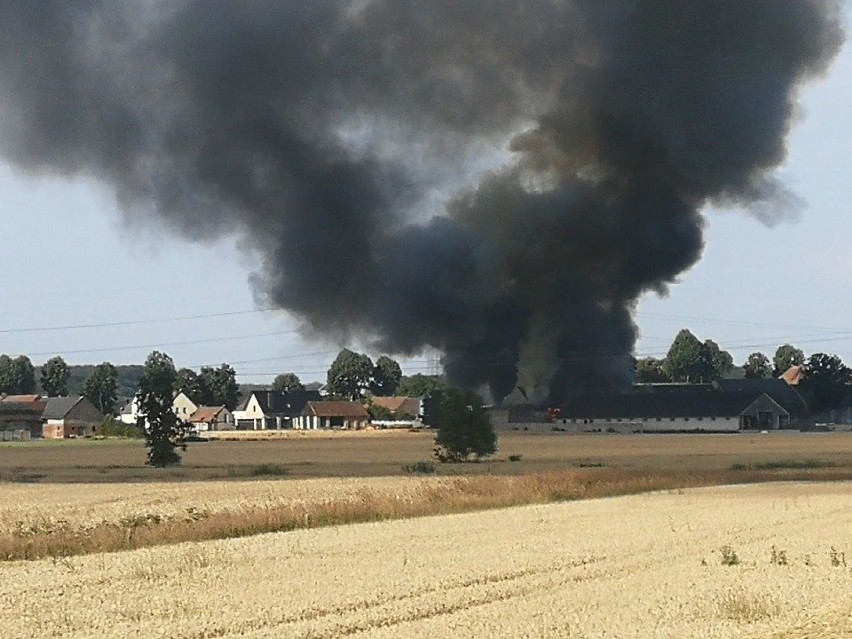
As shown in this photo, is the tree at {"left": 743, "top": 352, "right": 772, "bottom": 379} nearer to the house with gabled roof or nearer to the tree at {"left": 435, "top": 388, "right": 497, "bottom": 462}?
the house with gabled roof

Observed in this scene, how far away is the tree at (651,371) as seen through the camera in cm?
16038

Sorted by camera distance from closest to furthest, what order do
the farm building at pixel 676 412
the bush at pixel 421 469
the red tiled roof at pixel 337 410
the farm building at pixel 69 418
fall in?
1. the bush at pixel 421 469
2. the farm building at pixel 676 412
3. the farm building at pixel 69 418
4. the red tiled roof at pixel 337 410

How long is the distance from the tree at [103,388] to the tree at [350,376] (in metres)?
27.6

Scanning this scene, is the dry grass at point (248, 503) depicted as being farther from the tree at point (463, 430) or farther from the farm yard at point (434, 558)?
the tree at point (463, 430)

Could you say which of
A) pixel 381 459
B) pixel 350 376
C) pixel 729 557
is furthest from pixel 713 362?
pixel 729 557

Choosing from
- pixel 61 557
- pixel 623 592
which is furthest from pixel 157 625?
pixel 61 557

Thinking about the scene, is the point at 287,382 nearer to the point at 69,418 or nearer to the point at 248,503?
the point at 69,418

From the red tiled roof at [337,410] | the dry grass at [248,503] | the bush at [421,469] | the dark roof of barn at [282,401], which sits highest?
the dark roof of barn at [282,401]

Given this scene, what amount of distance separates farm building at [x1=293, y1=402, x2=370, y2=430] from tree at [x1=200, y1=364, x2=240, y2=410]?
21.0 meters

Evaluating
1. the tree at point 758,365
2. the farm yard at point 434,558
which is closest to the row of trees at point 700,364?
the tree at point 758,365

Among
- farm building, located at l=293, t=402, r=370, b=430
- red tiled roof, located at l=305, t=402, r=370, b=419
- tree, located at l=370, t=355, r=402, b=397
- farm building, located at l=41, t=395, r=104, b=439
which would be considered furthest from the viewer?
tree, located at l=370, t=355, r=402, b=397

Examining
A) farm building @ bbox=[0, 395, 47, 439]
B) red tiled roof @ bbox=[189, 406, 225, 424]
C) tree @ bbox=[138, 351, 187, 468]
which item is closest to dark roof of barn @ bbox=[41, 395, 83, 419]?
farm building @ bbox=[0, 395, 47, 439]

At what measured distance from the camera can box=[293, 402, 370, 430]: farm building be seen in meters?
128

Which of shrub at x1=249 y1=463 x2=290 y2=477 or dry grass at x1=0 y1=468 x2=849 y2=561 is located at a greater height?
shrub at x1=249 y1=463 x2=290 y2=477
